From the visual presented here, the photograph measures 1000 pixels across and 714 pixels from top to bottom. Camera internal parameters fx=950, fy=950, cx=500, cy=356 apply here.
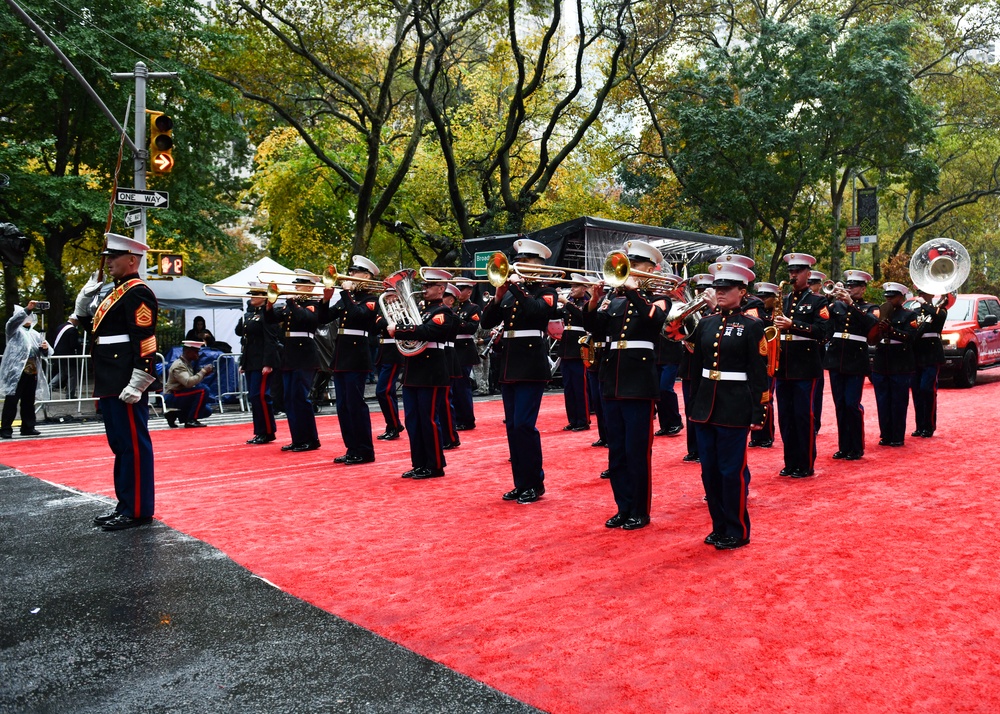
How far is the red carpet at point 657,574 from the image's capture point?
4.16 m

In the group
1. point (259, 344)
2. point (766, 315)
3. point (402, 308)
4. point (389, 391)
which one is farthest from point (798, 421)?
point (259, 344)

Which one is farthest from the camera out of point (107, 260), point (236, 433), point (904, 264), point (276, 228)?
point (904, 264)

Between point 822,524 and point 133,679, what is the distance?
4.76 meters

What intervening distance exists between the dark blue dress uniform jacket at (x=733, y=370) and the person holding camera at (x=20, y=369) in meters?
10.5

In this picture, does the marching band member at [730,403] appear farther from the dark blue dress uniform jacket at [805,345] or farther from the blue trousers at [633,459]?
the dark blue dress uniform jacket at [805,345]

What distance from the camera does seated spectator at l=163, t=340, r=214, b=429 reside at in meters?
15.3

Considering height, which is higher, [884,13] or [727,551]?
[884,13]

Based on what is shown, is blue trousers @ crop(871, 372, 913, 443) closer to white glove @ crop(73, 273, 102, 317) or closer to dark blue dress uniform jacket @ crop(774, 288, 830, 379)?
dark blue dress uniform jacket @ crop(774, 288, 830, 379)

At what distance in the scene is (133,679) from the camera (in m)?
4.21

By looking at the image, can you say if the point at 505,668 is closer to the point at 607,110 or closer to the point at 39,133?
the point at 39,133

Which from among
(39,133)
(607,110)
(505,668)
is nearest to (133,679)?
(505,668)

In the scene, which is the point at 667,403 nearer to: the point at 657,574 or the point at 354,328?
the point at 354,328

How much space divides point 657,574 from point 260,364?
794 cm

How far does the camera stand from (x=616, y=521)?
7051 mm
